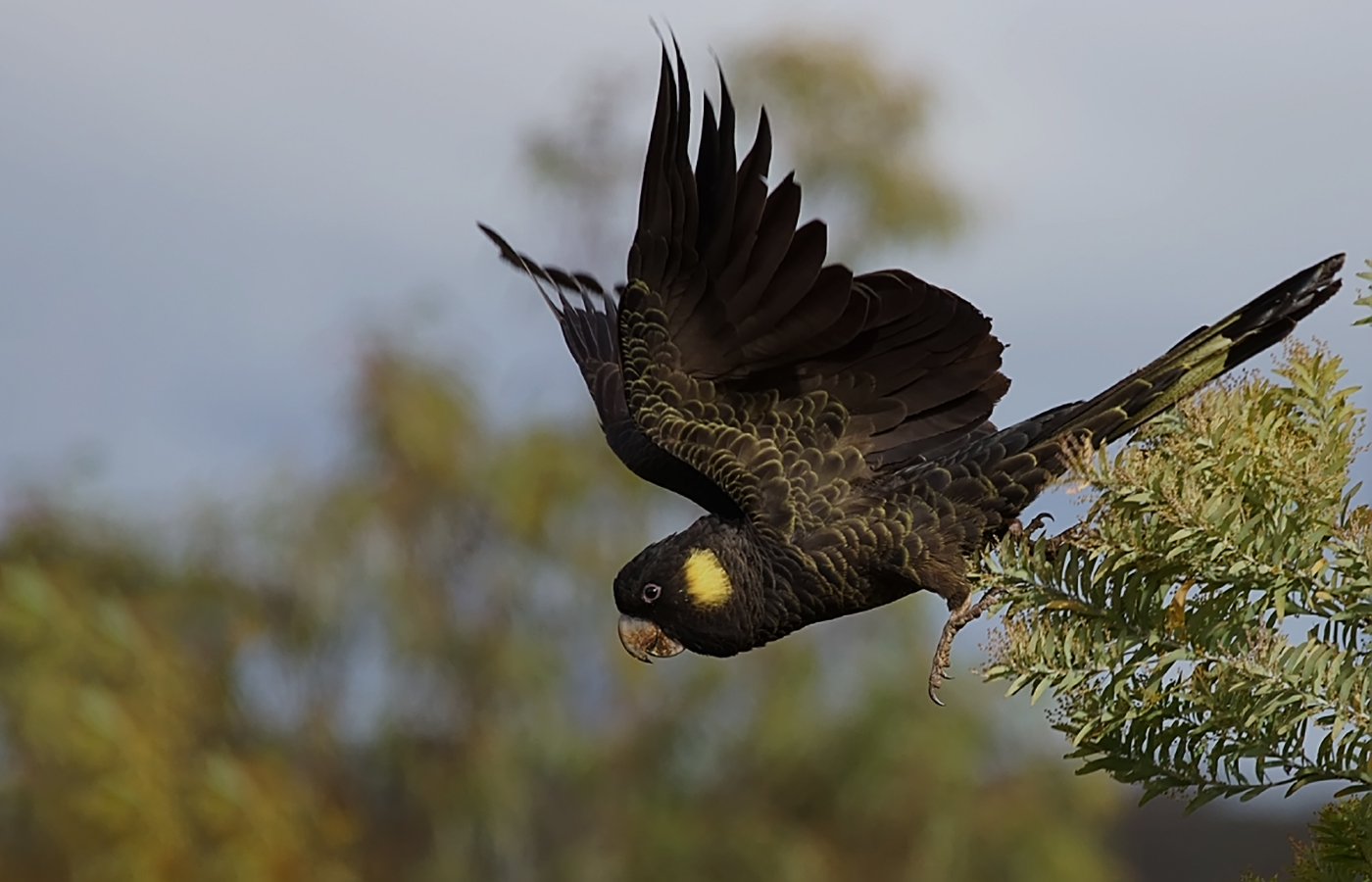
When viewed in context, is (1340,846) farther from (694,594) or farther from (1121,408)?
(694,594)

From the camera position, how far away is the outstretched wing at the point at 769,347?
277cm

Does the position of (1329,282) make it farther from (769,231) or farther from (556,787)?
(556,787)

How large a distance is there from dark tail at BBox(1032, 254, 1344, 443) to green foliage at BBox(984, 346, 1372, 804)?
0.48m

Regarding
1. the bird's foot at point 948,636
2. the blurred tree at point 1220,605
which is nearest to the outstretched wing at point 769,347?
the bird's foot at point 948,636

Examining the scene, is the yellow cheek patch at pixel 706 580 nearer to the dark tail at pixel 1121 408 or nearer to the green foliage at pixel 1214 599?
the dark tail at pixel 1121 408

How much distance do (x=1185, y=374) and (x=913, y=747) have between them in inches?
444

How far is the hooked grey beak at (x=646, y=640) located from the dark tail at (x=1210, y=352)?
3.78ft

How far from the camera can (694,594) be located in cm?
317

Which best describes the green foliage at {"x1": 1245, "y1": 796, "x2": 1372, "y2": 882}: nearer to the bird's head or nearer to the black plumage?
the black plumage

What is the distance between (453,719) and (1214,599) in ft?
46.8

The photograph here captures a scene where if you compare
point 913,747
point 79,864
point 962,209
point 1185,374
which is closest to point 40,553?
point 79,864

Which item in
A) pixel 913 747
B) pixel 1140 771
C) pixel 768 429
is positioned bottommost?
pixel 913 747

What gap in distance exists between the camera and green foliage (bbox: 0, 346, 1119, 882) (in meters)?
12.5

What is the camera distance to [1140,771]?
76.5 inches
